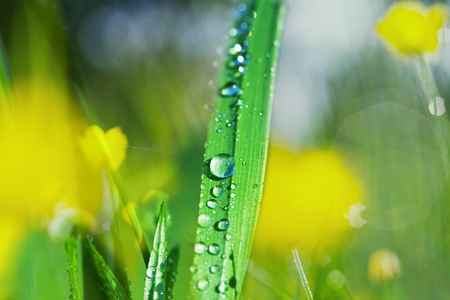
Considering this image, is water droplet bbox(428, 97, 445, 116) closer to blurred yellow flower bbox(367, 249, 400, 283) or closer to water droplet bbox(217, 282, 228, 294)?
blurred yellow flower bbox(367, 249, 400, 283)

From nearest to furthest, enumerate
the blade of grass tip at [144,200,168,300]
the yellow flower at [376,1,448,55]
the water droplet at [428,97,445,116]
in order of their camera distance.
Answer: the blade of grass tip at [144,200,168,300], the water droplet at [428,97,445,116], the yellow flower at [376,1,448,55]

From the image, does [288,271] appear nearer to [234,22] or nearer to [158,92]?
[234,22]

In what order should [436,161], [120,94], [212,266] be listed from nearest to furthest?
[212,266]
[436,161]
[120,94]

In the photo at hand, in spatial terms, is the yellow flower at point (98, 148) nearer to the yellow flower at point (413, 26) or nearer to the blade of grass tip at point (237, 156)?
the blade of grass tip at point (237, 156)

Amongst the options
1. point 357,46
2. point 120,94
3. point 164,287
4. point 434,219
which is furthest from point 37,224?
point 120,94

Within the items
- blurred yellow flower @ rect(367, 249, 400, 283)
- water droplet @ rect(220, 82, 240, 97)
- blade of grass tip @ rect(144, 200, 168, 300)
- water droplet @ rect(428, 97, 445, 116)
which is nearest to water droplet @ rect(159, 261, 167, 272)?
blade of grass tip @ rect(144, 200, 168, 300)

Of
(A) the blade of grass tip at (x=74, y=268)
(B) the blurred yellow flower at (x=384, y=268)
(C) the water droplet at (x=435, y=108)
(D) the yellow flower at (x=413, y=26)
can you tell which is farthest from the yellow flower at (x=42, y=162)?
(D) the yellow flower at (x=413, y=26)

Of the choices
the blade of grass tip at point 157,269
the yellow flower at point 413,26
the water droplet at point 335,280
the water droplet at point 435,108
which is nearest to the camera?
the blade of grass tip at point 157,269
